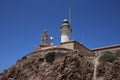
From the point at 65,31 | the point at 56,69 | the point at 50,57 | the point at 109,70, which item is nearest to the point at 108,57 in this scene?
the point at 109,70

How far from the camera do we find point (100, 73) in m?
47.8

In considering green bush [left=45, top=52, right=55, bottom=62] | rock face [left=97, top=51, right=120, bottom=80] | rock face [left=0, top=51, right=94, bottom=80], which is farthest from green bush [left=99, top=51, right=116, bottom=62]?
green bush [left=45, top=52, right=55, bottom=62]

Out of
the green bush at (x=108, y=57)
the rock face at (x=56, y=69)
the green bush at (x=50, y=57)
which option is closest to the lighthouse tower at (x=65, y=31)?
the rock face at (x=56, y=69)

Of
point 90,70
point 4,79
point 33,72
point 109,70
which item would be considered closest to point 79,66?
point 90,70

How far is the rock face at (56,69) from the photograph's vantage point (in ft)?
158

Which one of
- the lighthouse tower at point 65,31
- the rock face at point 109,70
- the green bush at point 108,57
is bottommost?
the rock face at point 109,70

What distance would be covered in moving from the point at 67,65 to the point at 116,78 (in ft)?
31.2

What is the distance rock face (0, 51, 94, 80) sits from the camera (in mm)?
48031

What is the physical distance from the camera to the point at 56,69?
49562 mm

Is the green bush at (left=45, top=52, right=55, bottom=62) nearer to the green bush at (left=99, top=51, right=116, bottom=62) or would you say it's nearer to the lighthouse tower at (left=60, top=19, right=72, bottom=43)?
the green bush at (left=99, top=51, right=116, bottom=62)

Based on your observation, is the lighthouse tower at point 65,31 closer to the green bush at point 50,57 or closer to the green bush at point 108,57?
the green bush at point 50,57

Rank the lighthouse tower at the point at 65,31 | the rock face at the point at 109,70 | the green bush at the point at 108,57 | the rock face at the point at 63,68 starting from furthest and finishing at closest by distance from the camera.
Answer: the lighthouse tower at the point at 65,31 → the green bush at the point at 108,57 → the rock face at the point at 63,68 → the rock face at the point at 109,70

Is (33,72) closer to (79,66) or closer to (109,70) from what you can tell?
(79,66)

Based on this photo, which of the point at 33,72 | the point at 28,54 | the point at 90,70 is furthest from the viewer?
the point at 28,54
